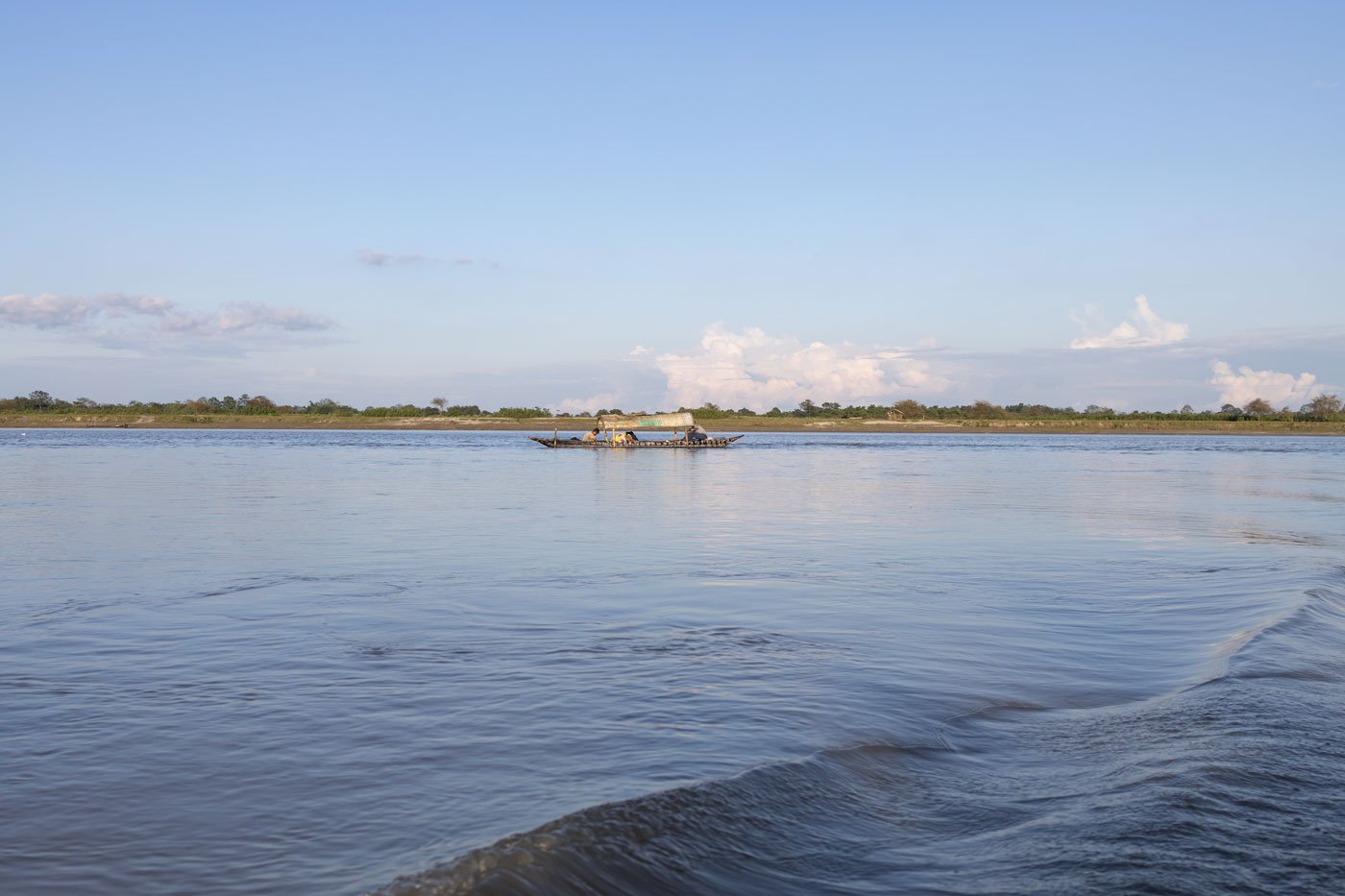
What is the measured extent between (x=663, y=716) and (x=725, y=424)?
148283 mm

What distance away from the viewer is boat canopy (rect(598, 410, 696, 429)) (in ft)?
274

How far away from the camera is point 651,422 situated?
85500 millimetres

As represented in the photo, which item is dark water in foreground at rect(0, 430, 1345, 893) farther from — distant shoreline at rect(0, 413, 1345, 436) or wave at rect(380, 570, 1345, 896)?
distant shoreline at rect(0, 413, 1345, 436)

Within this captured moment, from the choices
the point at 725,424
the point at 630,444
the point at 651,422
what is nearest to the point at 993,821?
the point at 630,444

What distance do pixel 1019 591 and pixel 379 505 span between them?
18.0m

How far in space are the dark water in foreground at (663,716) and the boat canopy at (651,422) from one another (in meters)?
63.7

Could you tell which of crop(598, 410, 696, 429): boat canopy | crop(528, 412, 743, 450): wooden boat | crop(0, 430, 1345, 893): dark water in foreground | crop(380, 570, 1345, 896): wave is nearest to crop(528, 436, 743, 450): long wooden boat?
crop(528, 412, 743, 450): wooden boat

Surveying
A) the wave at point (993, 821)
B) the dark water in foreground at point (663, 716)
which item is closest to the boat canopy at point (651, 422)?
the dark water in foreground at point (663, 716)

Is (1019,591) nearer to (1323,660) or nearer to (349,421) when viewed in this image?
(1323,660)

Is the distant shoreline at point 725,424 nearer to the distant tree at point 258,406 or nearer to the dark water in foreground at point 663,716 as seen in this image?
the distant tree at point 258,406

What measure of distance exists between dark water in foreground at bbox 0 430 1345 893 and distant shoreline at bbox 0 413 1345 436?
407ft

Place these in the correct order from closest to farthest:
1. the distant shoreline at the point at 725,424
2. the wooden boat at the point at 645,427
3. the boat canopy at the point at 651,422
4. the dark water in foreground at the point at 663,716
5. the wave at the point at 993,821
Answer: the wave at the point at 993,821, the dark water in foreground at the point at 663,716, the wooden boat at the point at 645,427, the boat canopy at the point at 651,422, the distant shoreline at the point at 725,424

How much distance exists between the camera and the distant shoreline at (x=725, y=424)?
133375 mm

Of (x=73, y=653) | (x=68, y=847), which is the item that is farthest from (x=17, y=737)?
(x=73, y=653)
